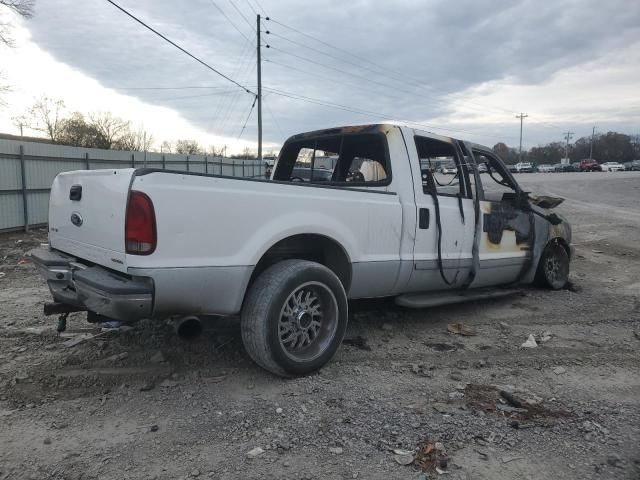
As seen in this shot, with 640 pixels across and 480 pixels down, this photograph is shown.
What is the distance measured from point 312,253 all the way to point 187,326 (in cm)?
127

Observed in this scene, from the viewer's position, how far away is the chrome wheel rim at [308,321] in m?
3.54

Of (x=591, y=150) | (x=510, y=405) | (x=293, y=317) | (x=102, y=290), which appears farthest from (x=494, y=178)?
(x=591, y=150)

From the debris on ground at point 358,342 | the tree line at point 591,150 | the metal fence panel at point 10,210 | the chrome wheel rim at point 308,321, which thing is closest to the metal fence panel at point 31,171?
the metal fence panel at point 10,210

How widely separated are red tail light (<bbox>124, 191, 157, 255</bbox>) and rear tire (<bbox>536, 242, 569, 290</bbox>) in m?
4.89

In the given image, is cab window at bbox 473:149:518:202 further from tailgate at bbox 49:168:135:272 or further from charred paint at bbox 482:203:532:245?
tailgate at bbox 49:168:135:272

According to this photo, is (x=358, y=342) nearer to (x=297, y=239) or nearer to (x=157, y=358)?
(x=297, y=239)

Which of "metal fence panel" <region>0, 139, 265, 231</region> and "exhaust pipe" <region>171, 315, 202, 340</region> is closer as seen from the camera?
"exhaust pipe" <region>171, 315, 202, 340</region>

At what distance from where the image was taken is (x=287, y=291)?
340 cm

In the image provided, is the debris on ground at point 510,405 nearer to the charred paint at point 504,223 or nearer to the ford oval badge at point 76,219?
the charred paint at point 504,223

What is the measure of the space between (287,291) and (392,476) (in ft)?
4.49

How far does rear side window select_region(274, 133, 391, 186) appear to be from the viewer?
4.61m

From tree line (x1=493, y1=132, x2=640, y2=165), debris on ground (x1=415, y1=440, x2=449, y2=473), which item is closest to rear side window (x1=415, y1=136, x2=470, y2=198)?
debris on ground (x1=415, y1=440, x2=449, y2=473)

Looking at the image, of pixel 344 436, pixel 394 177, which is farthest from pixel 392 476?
pixel 394 177

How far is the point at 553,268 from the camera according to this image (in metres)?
6.35
